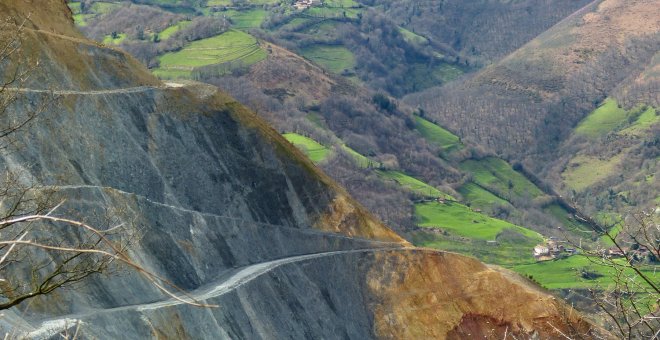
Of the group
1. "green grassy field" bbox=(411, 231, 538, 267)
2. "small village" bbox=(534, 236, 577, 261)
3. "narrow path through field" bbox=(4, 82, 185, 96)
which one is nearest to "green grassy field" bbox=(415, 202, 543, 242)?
"green grassy field" bbox=(411, 231, 538, 267)

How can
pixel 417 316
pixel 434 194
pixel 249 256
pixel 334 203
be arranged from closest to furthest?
pixel 249 256 → pixel 417 316 → pixel 334 203 → pixel 434 194

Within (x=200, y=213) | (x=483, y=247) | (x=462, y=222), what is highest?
(x=200, y=213)

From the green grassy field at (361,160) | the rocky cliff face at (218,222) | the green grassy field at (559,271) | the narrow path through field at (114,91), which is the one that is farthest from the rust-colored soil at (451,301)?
the green grassy field at (361,160)

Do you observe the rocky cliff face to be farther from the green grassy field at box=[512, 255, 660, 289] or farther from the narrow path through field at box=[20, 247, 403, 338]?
the green grassy field at box=[512, 255, 660, 289]

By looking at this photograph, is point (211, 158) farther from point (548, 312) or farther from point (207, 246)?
point (548, 312)

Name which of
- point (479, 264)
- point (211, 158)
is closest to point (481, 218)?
point (479, 264)

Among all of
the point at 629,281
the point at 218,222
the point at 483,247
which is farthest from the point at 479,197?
the point at 629,281

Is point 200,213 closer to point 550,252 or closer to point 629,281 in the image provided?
point 629,281
